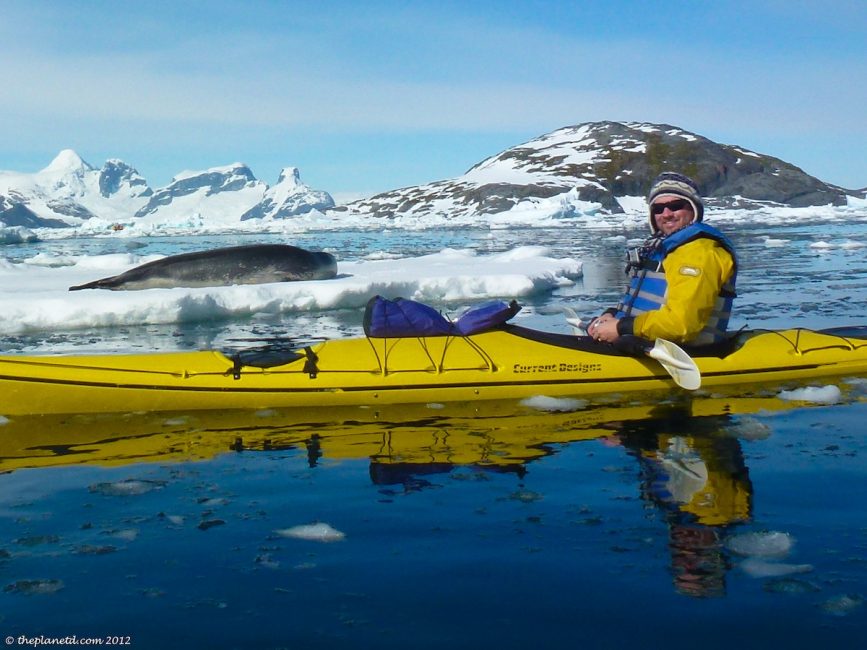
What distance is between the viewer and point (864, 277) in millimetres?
13938

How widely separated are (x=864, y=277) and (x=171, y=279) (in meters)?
11.1

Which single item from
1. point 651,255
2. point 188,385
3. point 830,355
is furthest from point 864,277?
point 188,385

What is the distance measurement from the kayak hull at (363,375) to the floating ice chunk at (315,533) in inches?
90.0

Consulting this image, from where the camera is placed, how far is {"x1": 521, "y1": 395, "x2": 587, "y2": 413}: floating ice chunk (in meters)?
5.86

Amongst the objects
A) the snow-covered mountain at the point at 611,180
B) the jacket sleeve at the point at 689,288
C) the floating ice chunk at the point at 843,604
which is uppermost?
the snow-covered mountain at the point at 611,180

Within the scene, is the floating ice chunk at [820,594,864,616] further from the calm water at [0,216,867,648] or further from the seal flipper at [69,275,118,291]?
the seal flipper at [69,275,118,291]

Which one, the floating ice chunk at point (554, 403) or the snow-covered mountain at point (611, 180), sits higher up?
the snow-covered mountain at point (611, 180)

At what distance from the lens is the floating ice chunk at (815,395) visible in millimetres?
5926

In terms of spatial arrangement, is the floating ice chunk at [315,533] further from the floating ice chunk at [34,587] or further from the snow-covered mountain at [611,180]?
the snow-covered mountain at [611,180]

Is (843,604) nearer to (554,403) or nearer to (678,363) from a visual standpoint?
(678,363)

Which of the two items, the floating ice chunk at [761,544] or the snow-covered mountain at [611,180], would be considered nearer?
the floating ice chunk at [761,544]

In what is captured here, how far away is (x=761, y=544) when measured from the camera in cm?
333

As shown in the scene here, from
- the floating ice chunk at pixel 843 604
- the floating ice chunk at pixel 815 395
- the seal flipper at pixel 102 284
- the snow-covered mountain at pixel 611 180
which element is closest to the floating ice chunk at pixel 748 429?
the floating ice chunk at pixel 815 395

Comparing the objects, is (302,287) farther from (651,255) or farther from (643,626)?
(643,626)
